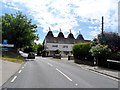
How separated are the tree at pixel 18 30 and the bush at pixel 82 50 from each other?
66.5 feet

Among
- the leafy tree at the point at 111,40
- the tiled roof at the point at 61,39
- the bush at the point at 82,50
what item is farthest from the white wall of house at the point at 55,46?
the leafy tree at the point at 111,40

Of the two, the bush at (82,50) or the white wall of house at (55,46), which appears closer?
the bush at (82,50)

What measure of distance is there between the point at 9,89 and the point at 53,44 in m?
95.5

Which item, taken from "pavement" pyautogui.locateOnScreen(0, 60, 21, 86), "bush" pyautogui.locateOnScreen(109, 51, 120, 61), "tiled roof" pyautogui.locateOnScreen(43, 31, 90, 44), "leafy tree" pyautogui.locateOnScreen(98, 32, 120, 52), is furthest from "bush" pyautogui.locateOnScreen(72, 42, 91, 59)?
"tiled roof" pyautogui.locateOnScreen(43, 31, 90, 44)

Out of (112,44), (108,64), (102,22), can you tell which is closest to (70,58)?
(102,22)

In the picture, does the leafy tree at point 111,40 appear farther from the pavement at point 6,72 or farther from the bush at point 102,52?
the pavement at point 6,72

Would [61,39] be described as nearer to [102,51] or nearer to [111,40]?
[111,40]

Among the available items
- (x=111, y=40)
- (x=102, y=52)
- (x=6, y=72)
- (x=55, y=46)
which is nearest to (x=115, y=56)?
(x=102, y=52)

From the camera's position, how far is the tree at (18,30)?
5788 centimetres

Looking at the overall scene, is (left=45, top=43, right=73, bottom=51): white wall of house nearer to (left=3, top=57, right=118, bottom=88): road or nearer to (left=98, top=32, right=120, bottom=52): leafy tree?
(left=98, top=32, right=120, bottom=52): leafy tree

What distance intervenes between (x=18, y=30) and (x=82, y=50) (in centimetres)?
2565

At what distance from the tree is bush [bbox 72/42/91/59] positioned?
20.3 meters

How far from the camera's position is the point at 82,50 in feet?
123

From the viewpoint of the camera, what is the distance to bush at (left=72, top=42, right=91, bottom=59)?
1393 inches
